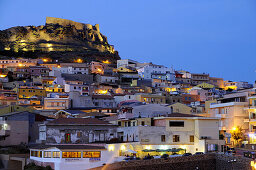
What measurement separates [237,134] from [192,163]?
1336 cm

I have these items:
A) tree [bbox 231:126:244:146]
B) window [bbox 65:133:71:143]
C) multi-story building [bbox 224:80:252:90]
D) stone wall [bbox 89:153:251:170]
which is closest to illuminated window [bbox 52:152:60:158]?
stone wall [bbox 89:153:251:170]

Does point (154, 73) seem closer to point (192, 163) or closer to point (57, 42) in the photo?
point (57, 42)

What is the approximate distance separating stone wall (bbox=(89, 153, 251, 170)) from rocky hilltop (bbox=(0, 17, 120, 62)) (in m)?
105

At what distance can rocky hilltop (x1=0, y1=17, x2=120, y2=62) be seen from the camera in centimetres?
14700

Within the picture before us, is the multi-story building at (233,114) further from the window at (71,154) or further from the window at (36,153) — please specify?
the window at (36,153)

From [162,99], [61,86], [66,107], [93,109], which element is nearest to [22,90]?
[61,86]

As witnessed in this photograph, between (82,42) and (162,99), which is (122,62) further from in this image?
(162,99)

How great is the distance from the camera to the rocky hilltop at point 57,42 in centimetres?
14700

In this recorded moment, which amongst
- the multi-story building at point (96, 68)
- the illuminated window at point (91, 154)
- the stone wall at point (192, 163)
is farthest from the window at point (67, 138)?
the multi-story building at point (96, 68)

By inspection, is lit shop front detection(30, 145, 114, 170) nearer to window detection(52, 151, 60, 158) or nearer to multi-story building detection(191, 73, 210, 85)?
window detection(52, 151, 60, 158)

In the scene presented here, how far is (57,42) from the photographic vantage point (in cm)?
15862

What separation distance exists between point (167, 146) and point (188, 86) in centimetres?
7224

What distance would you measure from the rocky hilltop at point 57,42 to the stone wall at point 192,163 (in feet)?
346

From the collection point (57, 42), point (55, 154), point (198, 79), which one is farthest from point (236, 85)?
point (55, 154)
